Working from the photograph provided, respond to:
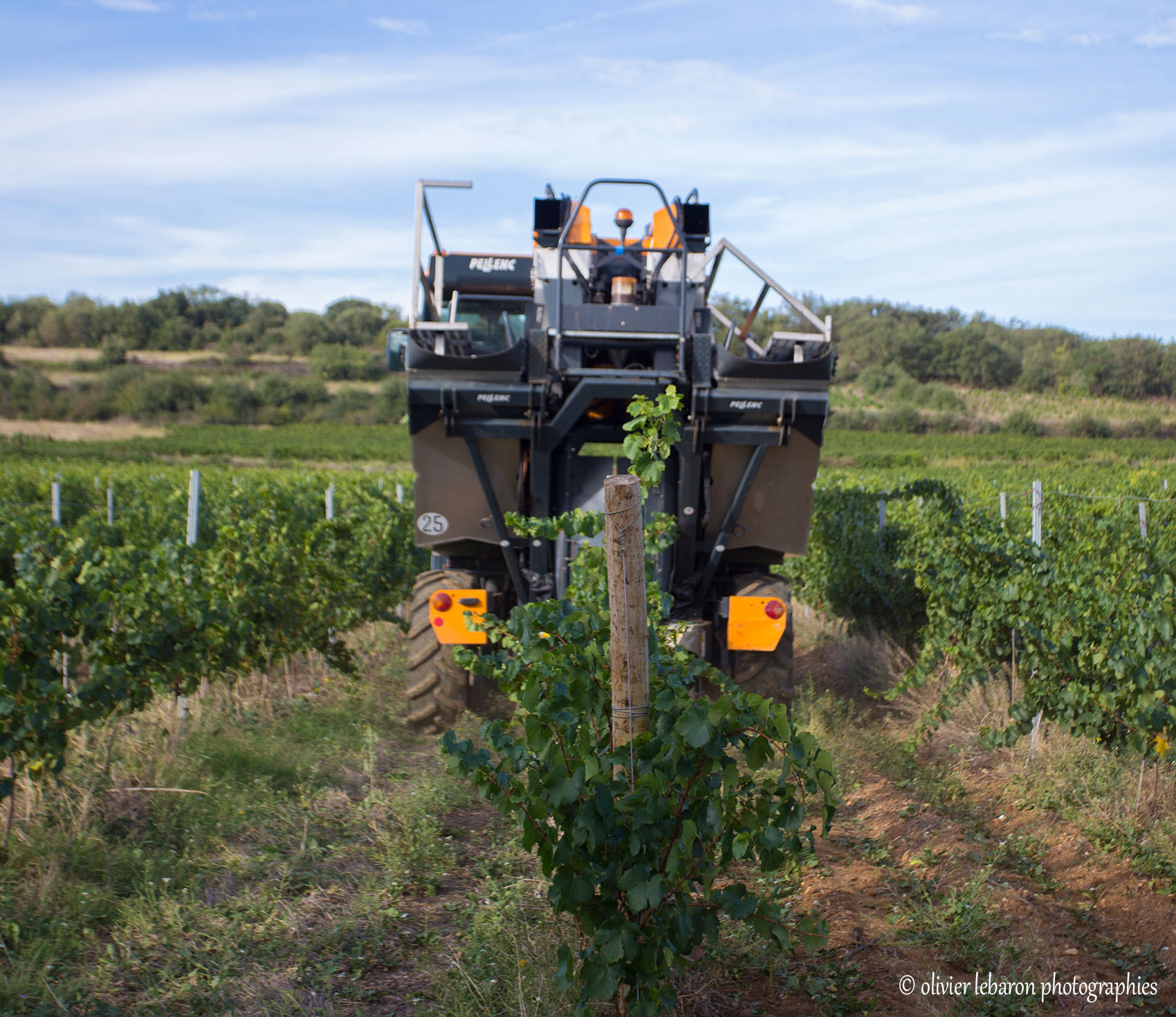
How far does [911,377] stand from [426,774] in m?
54.3

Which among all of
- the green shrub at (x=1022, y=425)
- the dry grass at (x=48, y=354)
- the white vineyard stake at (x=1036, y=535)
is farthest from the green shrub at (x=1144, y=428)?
the dry grass at (x=48, y=354)

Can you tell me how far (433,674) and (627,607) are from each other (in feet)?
11.3

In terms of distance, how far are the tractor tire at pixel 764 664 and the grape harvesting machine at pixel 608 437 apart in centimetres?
1

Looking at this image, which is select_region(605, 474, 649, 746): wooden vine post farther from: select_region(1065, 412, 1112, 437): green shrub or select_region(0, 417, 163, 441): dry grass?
select_region(0, 417, 163, 441): dry grass

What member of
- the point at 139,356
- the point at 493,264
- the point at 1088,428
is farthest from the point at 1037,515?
the point at 139,356

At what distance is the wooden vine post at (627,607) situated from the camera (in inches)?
88.9

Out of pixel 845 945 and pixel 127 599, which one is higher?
pixel 127 599

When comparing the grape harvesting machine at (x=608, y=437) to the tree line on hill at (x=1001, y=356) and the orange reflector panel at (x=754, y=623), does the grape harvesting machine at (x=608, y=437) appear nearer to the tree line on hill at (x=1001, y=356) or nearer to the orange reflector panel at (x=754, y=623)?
the orange reflector panel at (x=754, y=623)

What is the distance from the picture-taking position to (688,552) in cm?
521

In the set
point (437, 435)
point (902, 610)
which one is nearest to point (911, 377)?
point (902, 610)

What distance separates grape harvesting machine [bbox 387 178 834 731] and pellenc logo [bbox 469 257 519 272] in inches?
24.1

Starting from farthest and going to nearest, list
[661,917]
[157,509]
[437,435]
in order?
[157,509] < [437,435] < [661,917]

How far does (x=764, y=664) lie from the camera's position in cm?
555

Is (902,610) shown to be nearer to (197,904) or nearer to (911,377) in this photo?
(197,904)
